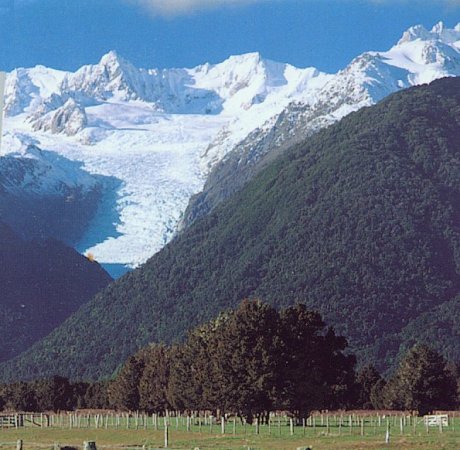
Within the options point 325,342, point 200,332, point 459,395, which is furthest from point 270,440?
point 459,395

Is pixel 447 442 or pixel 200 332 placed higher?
pixel 200 332

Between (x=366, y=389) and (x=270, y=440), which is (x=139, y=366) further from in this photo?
(x=270, y=440)

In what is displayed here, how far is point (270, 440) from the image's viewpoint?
72.8 meters

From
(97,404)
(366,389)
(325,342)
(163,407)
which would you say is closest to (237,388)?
(325,342)

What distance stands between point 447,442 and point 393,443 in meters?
3.13

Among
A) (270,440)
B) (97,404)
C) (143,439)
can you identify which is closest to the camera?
(270,440)

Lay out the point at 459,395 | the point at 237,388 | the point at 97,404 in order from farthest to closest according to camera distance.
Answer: the point at 97,404 → the point at 459,395 → the point at 237,388

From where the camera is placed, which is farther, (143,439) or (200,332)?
(200,332)

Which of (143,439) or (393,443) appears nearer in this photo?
(393,443)

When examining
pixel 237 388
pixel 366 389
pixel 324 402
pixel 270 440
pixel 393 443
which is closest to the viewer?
pixel 393 443

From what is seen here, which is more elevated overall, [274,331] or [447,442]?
[274,331]

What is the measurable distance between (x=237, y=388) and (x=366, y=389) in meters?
80.5

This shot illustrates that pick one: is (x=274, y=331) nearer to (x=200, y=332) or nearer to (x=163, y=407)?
(x=200, y=332)

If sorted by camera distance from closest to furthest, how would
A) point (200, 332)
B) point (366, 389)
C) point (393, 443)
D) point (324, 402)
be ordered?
point (393, 443) → point (324, 402) → point (200, 332) → point (366, 389)
